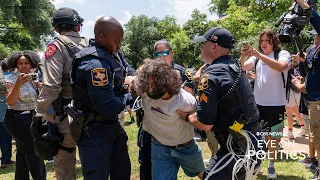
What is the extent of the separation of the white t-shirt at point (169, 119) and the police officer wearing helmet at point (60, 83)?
798mm

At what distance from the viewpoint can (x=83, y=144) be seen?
262 centimetres

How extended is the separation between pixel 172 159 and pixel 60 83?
1345 mm

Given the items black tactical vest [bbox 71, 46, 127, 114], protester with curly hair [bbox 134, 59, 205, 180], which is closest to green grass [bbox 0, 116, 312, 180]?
protester with curly hair [bbox 134, 59, 205, 180]

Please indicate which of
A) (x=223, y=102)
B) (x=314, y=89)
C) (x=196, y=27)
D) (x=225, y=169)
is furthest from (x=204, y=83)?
(x=196, y=27)

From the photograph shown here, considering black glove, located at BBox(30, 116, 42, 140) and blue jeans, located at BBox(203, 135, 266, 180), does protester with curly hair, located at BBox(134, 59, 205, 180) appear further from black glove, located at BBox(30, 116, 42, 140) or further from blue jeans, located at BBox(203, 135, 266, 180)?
black glove, located at BBox(30, 116, 42, 140)

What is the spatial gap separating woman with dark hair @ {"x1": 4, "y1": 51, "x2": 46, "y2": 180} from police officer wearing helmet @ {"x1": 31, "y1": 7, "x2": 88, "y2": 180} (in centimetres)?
94

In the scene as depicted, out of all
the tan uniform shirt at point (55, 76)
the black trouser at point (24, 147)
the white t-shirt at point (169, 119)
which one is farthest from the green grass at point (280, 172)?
the tan uniform shirt at point (55, 76)

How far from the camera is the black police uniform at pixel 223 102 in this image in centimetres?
249

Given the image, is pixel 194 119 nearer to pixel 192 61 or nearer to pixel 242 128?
pixel 242 128

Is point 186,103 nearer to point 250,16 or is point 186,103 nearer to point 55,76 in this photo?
point 55,76

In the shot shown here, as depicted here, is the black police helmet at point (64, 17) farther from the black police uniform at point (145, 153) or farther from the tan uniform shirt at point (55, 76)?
the black police uniform at point (145, 153)

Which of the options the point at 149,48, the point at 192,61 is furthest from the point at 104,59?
the point at 149,48

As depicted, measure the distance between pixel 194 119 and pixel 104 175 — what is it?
3.07 ft

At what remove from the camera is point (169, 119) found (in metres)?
2.96
